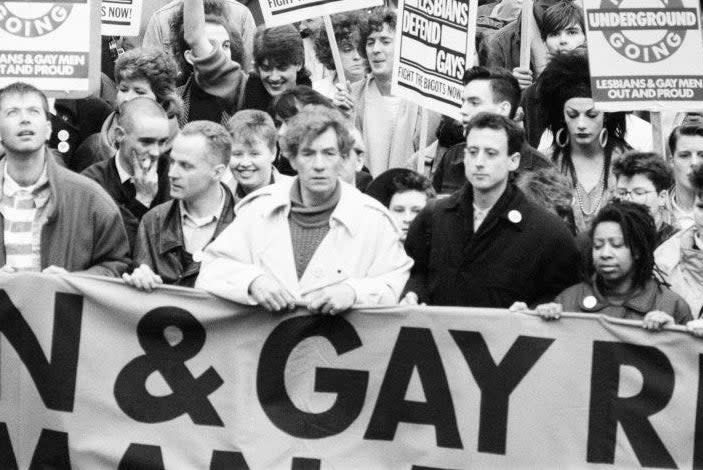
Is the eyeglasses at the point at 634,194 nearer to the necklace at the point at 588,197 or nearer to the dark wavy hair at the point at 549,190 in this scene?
the dark wavy hair at the point at 549,190

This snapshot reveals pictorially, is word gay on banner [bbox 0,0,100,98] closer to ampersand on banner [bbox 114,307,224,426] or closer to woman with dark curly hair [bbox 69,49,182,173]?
woman with dark curly hair [bbox 69,49,182,173]

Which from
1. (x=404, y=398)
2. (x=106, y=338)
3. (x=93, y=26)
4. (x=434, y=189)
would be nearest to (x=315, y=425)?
(x=404, y=398)

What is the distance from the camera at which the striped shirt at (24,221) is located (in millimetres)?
9344

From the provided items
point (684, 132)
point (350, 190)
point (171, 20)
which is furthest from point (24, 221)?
point (171, 20)

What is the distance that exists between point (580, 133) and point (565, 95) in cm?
30

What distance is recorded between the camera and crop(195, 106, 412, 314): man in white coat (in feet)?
28.7

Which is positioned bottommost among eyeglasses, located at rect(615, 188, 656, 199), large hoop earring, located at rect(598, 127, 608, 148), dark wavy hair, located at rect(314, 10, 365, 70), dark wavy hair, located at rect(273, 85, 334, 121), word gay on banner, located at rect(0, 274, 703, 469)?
word gay on banner, located at rect(0, 274, 703, 469)

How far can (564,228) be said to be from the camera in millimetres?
9078

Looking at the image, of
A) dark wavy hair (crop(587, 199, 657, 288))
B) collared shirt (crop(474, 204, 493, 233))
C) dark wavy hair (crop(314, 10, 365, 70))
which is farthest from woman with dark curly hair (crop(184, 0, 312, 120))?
dark wavy hair (crop(587, 199, 657, 288))

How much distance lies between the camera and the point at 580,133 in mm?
11195

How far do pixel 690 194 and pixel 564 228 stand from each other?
2039 mm

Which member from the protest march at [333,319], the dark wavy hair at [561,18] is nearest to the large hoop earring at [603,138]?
the protest march at [333,319]

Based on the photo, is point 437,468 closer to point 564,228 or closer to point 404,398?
point 404,398

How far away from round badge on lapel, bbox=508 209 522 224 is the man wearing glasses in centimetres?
139
